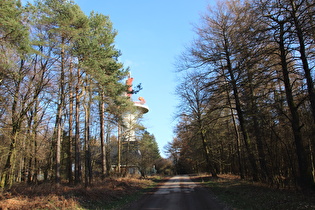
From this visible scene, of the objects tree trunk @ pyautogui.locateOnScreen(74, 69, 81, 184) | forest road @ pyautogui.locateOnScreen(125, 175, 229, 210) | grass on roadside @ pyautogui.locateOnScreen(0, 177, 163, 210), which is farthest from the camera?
tree trunk @ pyautogui.locateOnScreen(74, 69, 81, 184)

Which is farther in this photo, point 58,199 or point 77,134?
point 77,134

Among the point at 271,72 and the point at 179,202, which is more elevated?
the point at 271,72

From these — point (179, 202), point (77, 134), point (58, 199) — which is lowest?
point (179, 202)

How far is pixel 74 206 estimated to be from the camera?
991 cm

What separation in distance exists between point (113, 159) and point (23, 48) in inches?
1071

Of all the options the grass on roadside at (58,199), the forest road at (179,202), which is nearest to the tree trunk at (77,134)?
the grass on roadside at (58,199)

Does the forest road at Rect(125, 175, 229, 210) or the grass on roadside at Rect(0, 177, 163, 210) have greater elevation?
the grass on roadside at Rect(0, 177, 163, 210)

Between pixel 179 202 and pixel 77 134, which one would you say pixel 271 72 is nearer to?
pixel 179 202

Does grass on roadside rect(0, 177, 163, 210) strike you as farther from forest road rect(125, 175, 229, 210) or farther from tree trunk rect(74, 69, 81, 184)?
tree trunk rect(74, 69, 81, 184)

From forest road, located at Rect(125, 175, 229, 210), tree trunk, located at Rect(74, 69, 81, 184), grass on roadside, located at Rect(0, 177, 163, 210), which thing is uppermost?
tree trunk, located at Rect(74, 69, 81, 184)

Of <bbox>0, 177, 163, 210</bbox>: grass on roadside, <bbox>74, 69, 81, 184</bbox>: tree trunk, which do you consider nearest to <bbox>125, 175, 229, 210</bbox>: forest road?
<bbox>0, 177, 163, 210</bbox>: grass on roadside

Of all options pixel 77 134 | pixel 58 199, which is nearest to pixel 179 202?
pixel 58 199

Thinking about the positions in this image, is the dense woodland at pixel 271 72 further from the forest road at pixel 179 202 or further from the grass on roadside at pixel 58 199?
the grass on roadside at pixel 58 199

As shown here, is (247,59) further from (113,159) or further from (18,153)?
(113,159)
